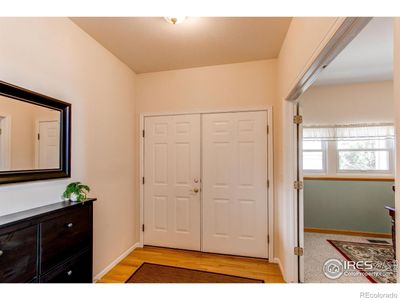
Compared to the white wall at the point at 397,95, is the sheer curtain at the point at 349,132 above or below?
above

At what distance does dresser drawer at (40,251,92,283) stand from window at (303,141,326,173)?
383 centimetres

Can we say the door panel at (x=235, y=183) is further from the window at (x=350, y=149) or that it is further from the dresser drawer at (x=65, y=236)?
the window at (x=350, y=149)

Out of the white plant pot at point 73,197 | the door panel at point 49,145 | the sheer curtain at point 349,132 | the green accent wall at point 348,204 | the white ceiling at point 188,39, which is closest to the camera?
the door panel at point 49,145

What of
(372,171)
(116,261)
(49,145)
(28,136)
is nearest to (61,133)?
(49,145)

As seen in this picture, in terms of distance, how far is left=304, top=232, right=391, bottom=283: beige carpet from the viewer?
228cm

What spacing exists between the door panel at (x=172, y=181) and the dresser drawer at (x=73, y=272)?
4.30 ft

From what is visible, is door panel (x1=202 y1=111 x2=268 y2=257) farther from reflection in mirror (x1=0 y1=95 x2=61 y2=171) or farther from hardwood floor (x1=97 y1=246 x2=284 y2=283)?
reflection in mirror (x1=0 y1=95 x2=61 y2=171)

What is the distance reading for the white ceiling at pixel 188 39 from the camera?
2039 millimetres

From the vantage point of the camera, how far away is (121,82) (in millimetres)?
2850

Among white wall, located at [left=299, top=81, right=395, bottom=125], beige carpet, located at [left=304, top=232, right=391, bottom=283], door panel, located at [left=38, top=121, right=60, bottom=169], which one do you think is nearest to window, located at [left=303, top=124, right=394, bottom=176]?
white wall, located at [left=299, top=81, right=395, bottom=125]

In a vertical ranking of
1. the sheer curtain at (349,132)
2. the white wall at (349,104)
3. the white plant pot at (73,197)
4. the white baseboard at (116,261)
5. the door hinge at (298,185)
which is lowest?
the white baseboard at (116,261)

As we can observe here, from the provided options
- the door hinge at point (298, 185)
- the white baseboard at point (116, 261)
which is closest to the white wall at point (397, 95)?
the door hinge at point (298, 185)
